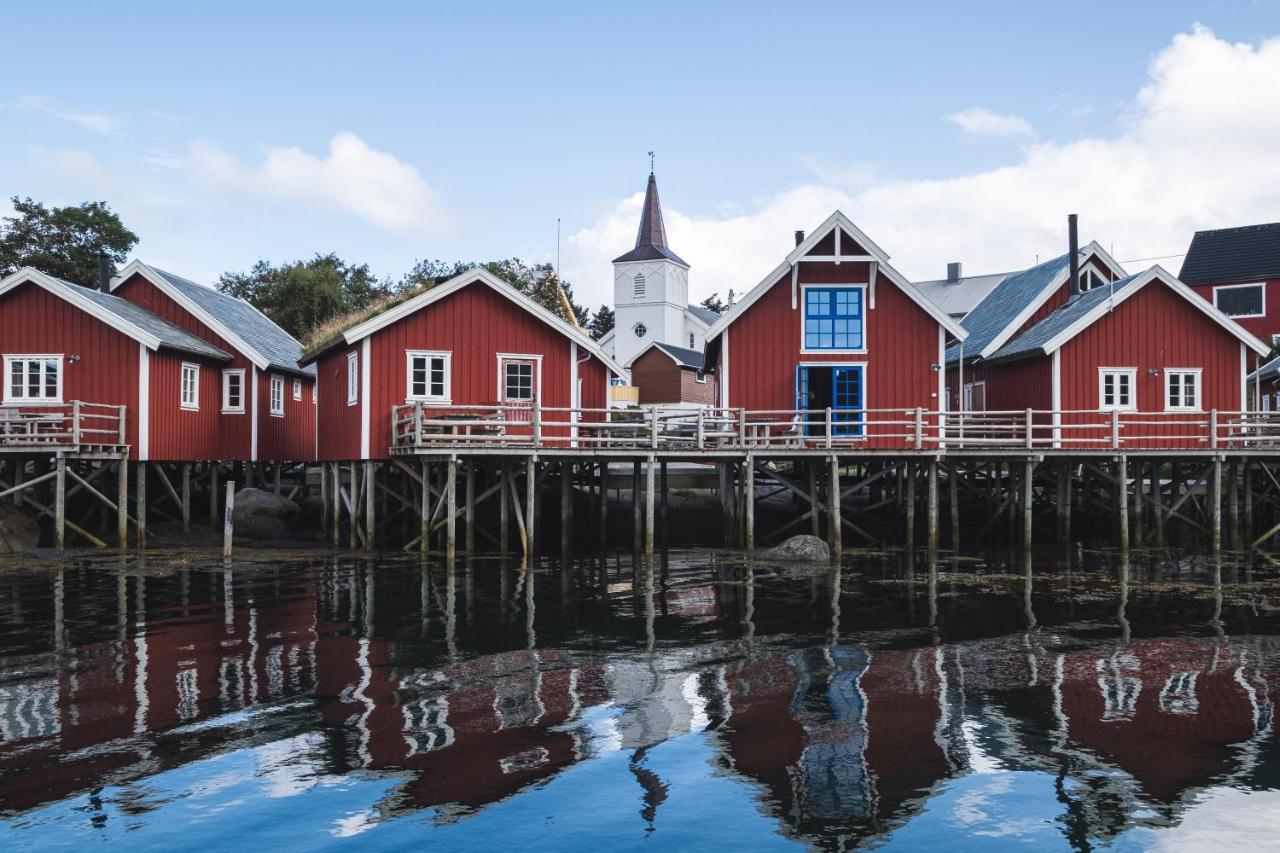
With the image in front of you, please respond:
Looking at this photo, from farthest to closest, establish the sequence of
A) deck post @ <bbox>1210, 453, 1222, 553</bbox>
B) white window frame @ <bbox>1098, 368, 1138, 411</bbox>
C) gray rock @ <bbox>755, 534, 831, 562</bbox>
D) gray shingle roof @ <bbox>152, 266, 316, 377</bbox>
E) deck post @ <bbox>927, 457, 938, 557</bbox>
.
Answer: gray shingle roof @ <bbox>152, 266, 316, 377</bbox> < white window frame @ <bbox>1098, 368, 1138, 411</bbox> < deck post @ <bbox>1210, 453, 1222, 553</bbox> < deck post @ <bbox>927, 457, 938, 557</bbox> < gray rock @ <bbox>755, 534, 831, 562</bbox>

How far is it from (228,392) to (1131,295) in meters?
25.1

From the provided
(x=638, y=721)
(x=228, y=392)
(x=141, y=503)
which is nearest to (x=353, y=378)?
(x=141, y=503)

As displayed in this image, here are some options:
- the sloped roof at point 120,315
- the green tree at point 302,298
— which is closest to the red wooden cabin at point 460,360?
the sloped roof at point 120,315

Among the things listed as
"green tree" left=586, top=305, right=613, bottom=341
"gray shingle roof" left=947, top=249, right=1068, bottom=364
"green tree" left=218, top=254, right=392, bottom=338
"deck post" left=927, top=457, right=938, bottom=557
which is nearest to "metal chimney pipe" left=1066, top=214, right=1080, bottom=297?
"gray shingle roof" left=947, top=249, right=1068, bottom=364

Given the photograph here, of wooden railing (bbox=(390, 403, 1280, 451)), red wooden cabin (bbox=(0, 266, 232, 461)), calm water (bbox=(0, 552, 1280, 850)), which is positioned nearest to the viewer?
calm water (bbox=(0, 552, 1280, 850))

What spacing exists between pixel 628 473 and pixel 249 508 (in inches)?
627

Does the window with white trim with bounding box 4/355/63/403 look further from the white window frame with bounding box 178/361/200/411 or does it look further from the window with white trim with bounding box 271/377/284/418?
the window with white trim with bounding box 271/377/284/418

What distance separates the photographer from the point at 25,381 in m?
27.4

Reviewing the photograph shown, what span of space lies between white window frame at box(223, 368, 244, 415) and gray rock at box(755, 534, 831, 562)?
647 inches

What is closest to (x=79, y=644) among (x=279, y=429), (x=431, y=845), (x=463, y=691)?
(x=463, y=691)

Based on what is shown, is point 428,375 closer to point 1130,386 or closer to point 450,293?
point 450,293

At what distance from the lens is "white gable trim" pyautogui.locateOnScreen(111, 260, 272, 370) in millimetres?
31500

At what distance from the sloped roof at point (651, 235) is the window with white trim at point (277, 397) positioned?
43.2 metres

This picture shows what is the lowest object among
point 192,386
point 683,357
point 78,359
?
point 192,386
